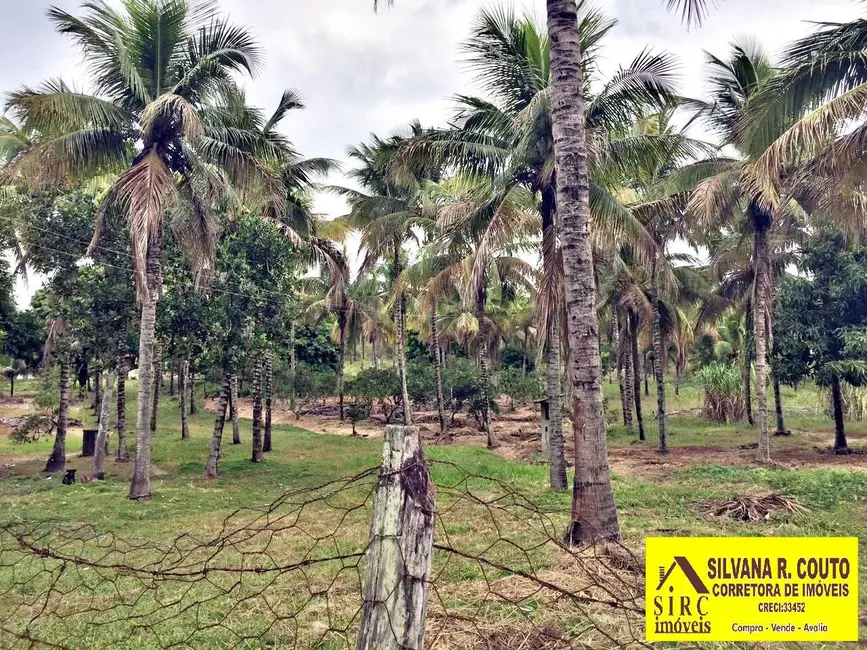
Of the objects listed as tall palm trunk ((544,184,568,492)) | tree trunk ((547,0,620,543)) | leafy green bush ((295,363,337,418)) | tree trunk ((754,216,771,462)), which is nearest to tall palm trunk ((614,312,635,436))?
tree trunk ((754,216,771,462))

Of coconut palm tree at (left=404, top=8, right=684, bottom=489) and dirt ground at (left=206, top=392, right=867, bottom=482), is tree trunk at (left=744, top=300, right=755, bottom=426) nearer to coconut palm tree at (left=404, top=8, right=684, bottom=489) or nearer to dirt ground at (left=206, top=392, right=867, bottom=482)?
dirt ground at (left=206, top=392, right=867, bottom=482)

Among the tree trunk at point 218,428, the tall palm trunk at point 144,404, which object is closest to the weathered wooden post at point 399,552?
the tall palm trunk at point 144,404

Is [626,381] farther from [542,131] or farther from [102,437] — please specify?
[102,437]

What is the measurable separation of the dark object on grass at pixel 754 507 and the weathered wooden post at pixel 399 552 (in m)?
7.75

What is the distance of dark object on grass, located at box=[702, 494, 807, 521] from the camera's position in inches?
332

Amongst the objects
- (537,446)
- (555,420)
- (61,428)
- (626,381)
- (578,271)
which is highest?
(578,271)

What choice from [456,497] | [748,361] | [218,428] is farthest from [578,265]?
[748,361]

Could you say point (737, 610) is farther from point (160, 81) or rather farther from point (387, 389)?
point (387, 389)

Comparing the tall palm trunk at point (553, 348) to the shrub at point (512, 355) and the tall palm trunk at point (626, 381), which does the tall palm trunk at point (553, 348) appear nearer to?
the tall palm trunk at point (626, 381)

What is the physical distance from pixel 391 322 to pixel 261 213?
660 inches

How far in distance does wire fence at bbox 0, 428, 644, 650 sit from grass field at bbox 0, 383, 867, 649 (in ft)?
0.18

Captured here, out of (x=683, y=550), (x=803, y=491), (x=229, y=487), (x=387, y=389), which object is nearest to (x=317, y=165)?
(x=229, y=487)

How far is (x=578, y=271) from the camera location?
691 centimetres

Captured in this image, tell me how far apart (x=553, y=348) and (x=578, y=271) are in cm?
593
